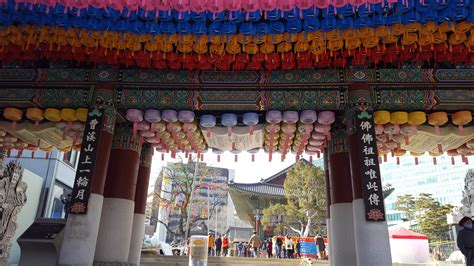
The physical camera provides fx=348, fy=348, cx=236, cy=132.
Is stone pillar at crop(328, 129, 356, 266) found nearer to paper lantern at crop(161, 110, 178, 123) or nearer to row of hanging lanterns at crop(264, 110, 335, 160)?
row of hanging lanterns at crop(264, 110, 335, 160)

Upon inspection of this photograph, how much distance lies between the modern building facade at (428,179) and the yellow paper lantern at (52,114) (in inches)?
2398

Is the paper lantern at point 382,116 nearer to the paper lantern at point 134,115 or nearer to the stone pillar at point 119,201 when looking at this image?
the paper lantern at point 134,115

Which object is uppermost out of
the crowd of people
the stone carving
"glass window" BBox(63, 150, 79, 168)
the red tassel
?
"glass window" BBox(63, 150, 79, 168)

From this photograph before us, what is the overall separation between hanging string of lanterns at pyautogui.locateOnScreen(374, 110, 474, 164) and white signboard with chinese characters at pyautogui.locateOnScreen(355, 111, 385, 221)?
1.76ft

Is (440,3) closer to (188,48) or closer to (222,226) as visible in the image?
(188,48)

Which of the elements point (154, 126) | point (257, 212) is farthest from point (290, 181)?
point (154, 126)

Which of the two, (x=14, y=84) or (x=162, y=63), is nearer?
(x=162, y=63)

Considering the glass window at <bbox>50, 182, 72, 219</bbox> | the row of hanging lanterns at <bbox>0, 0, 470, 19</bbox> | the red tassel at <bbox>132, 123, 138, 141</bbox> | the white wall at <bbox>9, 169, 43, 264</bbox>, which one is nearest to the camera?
the row of hanging lanterns at <bbox>0, 0, 470, 19</bbox>

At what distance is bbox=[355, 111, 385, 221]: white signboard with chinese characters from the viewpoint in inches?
255

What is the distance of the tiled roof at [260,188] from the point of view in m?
26.6

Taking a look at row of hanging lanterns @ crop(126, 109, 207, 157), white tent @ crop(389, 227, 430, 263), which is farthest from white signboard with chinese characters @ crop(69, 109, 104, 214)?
white tent @ crop(389, 227, 430, 263)

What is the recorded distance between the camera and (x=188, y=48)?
6883 millimetres

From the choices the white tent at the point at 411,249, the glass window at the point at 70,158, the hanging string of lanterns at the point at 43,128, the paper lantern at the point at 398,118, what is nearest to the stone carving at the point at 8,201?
the hanging string of lanterns at the point at 43,128

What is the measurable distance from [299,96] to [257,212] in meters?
19.5
